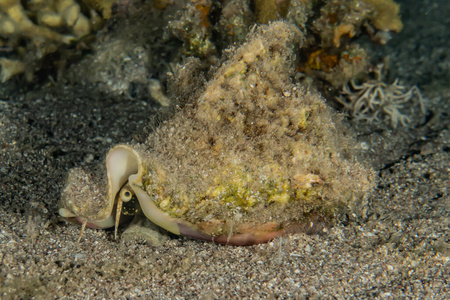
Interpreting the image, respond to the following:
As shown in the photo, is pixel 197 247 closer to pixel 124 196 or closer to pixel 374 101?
pixel 124 196

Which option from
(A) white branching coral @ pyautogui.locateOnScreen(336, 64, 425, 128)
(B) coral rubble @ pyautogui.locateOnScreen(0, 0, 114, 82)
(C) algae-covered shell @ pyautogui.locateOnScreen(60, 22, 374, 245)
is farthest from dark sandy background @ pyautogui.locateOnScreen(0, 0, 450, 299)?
(B) coral rubble @ pyautogui.locateOnScreen(0, 0, 114, 82)

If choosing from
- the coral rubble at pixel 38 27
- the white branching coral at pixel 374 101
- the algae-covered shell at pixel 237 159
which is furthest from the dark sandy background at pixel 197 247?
the coral rubble at pixel 38 27

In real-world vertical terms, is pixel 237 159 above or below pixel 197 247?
above

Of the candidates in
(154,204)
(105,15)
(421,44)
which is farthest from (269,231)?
(421,44)

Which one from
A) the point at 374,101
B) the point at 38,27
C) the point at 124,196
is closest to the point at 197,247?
the point at 124,196

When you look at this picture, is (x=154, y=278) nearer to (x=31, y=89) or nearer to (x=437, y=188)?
(x=437, y=188)

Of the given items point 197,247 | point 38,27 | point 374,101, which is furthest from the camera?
point 374,101
